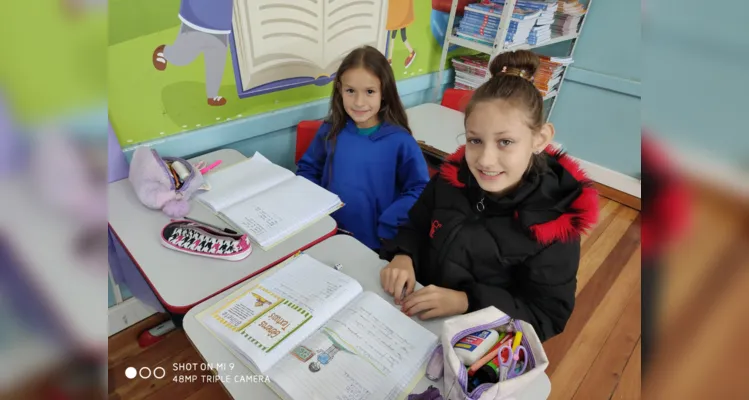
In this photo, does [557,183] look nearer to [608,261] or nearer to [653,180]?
[653,180]

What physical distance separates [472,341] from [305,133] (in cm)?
122

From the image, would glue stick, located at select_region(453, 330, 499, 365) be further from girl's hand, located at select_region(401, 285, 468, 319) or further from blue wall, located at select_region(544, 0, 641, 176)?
blue wall, located at select_region(544, 0, 641, 176)

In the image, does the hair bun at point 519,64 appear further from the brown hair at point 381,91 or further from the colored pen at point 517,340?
the colored pen at point 517,340

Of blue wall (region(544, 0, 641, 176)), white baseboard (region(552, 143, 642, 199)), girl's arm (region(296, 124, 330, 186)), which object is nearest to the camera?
girl's arm (region(296, 124, 330, 186))

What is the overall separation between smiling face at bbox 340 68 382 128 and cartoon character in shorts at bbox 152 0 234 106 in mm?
443

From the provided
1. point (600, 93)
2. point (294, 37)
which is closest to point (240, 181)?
point (294, 37)

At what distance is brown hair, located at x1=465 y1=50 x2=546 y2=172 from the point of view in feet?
3.09

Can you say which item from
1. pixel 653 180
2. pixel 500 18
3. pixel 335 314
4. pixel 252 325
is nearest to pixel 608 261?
pixel 500 18

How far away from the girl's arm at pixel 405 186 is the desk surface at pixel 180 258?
0.35m

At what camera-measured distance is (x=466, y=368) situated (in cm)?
68

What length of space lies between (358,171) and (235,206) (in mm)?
506

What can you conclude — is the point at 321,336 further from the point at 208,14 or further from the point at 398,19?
the point at 398,19

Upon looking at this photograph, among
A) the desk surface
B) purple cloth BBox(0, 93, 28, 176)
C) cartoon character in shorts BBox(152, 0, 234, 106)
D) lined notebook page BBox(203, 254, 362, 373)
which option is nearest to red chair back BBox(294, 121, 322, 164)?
cartoon character in shorts BBox(152, 0, 234, 106)

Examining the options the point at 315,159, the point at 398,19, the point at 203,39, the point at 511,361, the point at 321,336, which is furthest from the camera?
the point at 398,19
